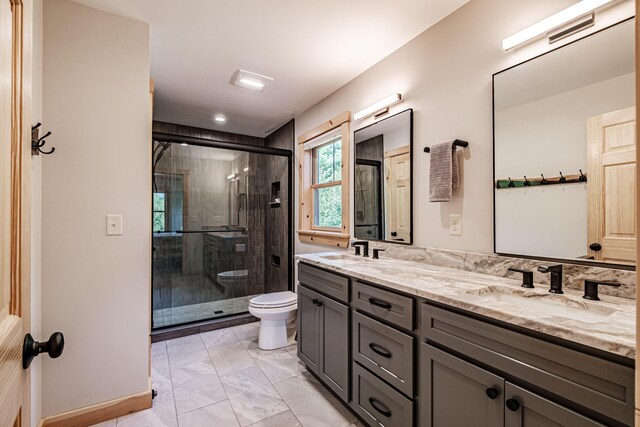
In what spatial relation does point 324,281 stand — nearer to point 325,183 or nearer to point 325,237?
point 325,237

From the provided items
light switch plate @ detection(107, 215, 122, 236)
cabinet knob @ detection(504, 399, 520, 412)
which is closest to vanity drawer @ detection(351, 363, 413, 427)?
cabinet knob @ detection(504, 399, 520, 412)

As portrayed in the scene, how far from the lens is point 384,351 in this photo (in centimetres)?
150

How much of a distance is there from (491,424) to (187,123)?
4.26m

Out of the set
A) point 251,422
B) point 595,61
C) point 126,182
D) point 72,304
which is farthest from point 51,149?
point 595,61

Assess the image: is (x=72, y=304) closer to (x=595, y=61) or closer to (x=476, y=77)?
(x=476, y=77)

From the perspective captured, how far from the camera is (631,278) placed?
44.3 inches

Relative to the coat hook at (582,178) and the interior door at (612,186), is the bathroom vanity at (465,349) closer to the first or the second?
the interior door at (612,186)

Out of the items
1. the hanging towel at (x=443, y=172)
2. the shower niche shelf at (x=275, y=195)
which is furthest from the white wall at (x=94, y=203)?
the shower niche shelf at (x=275, y=195)

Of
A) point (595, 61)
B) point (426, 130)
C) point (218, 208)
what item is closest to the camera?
point (595, 61)

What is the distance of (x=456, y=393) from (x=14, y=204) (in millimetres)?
1485

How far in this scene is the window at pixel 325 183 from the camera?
2752 mm

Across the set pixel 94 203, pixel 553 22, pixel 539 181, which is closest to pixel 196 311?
pixel 94 203

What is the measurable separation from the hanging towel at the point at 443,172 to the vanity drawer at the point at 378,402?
1.08 metres

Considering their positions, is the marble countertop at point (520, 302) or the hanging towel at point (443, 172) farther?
the hanging towel at point (443, 172)
